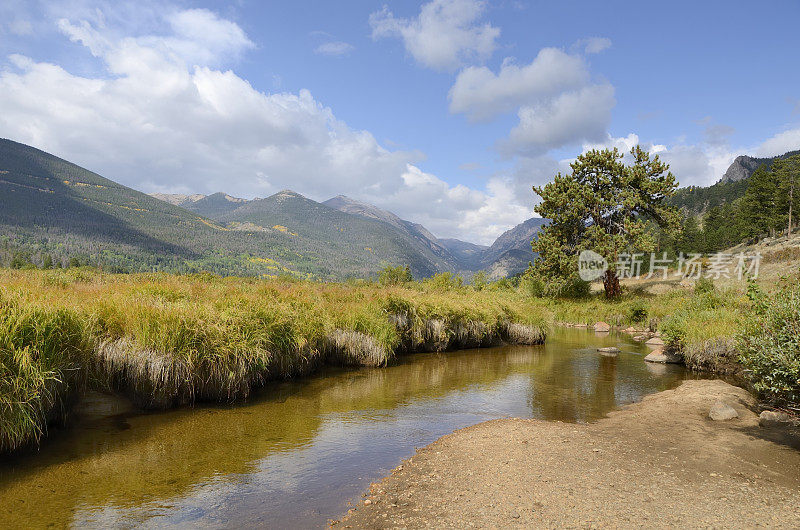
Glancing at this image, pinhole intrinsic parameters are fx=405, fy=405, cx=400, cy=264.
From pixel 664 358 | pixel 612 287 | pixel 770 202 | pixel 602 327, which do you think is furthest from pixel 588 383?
pixel 770 202

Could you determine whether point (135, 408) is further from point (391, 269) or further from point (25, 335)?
A: point (391, 269)

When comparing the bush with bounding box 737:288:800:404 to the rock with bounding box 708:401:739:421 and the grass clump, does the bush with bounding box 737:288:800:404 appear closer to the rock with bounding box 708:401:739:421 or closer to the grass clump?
the rock with bounding box 708:401:739:421

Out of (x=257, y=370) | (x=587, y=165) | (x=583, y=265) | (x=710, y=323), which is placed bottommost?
(x=257, y=370)

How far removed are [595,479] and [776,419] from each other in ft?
22.2

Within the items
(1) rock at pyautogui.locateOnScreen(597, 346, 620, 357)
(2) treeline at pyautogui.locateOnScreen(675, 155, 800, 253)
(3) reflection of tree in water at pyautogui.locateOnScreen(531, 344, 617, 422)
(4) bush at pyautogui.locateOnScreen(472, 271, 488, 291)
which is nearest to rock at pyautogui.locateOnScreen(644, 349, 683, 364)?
(3) reflection of tree in water at pyautogui.locateOnScreen(531, 344, 617, 422)

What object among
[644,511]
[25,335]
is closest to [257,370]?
[25,335]

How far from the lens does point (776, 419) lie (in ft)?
33.1

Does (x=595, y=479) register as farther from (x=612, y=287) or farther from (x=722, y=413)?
(x=612, y=287)

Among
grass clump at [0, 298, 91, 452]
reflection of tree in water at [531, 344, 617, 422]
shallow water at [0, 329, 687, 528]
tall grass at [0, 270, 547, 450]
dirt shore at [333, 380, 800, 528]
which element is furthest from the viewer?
reflection of tree in water at [531, 344, 617, 422]

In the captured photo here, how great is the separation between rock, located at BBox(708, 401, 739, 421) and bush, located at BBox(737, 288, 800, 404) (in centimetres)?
138

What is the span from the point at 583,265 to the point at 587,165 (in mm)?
11376

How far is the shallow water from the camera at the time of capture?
6301mm

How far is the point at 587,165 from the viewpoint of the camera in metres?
A: 45.5

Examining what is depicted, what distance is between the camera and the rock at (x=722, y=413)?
10867 millimetres
